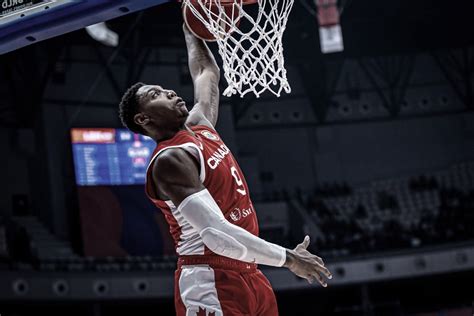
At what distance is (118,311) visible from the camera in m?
20.4

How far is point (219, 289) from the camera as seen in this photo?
3504 millimetres

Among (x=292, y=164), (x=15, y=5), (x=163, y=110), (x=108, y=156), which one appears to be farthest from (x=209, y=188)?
(x=292, y=164)

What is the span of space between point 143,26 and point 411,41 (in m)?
8.80

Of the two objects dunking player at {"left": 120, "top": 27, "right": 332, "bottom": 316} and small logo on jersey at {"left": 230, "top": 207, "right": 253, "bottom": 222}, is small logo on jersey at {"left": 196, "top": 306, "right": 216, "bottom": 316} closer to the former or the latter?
dunking player at {"left": 120, "top": 27, "right": 332, "bottom": 316}

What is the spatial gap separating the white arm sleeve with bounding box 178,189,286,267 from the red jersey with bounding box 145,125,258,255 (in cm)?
13

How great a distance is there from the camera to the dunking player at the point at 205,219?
133 inches

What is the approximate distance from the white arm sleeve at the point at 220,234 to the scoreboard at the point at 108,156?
612 inches

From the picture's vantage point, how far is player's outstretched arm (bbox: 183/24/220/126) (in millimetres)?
4293

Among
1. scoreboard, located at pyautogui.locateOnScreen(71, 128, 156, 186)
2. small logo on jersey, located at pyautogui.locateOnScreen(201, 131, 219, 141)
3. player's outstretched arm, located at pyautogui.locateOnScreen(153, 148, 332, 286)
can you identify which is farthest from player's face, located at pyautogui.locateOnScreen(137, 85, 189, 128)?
scoreboard, located at pyautogui.locateOnScreen(71, 128, 156, 186)

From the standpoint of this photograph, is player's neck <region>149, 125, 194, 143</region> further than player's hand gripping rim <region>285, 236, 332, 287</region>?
Yes

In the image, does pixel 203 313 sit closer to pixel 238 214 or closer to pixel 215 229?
pixel 215 229

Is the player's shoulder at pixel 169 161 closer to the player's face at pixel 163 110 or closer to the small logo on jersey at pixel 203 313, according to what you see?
the player's face at pixel 163 110

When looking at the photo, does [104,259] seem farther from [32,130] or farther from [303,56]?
[303,56]

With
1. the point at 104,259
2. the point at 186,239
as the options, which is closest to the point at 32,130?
the point at 104,259
